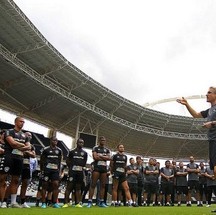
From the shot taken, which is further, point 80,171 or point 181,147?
point 181,147

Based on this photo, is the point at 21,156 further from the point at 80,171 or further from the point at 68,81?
the point at 68,81

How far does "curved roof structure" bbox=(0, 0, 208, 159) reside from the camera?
77.5 ft

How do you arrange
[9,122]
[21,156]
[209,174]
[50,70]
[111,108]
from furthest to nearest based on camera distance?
[111,108] < [9,122] < [50,70] < [209,174] < [21,156]

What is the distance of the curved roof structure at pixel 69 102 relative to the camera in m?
23.6

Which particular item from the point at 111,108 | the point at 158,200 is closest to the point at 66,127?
the point at 111,108

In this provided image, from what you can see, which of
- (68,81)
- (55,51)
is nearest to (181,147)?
(68,81)

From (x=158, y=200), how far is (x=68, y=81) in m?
15.2

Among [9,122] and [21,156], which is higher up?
[9,122]

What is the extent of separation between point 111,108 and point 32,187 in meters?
15.0

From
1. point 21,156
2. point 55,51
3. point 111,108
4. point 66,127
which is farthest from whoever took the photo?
point 66,127

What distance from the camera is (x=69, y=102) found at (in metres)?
30.2

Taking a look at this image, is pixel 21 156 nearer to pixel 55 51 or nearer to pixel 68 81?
pixel 55 51

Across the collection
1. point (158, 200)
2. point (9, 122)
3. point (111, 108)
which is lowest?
point (158, 200)

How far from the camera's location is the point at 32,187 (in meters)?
19.4
